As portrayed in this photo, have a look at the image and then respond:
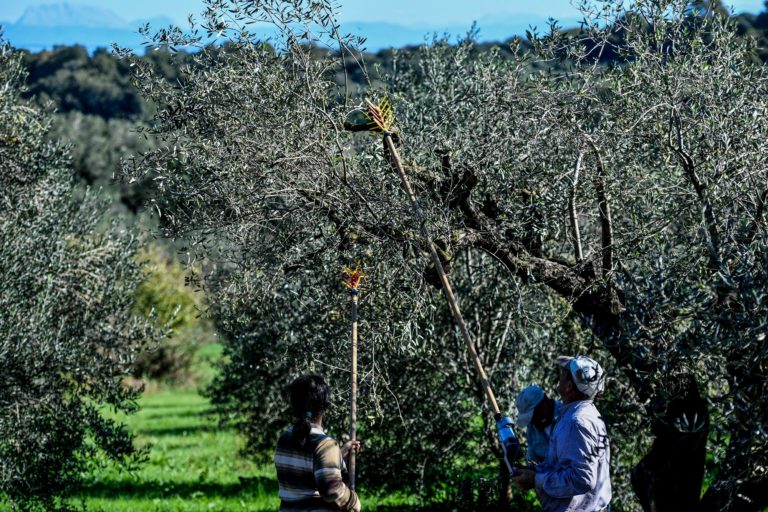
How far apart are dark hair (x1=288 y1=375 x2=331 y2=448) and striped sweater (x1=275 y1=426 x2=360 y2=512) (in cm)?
4

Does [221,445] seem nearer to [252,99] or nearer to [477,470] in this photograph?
[477,470]

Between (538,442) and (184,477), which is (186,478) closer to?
(184,477)

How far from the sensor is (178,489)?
17344 mm

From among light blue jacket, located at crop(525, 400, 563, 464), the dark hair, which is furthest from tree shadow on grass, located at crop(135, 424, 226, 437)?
the dark hair

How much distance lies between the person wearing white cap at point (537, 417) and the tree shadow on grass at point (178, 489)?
34.6 ft

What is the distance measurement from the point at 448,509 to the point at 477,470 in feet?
3.44

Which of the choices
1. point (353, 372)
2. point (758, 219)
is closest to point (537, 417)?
point (353, 372)

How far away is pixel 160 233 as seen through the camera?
7.79 metres

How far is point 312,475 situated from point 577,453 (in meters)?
1.48

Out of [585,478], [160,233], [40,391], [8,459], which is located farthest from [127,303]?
[585,478]

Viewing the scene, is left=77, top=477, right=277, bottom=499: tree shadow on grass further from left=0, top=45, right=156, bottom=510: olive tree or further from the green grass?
left=0, top=45, right=156, bottom=510: olive tree

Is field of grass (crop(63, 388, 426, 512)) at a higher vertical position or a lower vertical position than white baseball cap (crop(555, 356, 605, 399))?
lower

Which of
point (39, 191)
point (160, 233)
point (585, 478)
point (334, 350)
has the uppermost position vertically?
point (39, 191)

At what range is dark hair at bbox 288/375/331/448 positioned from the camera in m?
5.24
